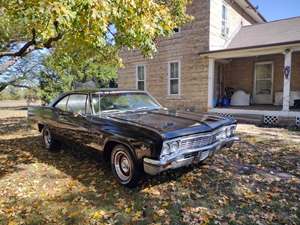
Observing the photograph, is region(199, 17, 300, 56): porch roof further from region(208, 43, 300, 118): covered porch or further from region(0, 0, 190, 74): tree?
region(0, 0, 190, 74): tree

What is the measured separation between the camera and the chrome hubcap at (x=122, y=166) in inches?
170

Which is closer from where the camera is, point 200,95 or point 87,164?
point 87,164

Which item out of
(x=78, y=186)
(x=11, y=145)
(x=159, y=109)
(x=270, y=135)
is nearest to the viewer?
(x=78, y=186)

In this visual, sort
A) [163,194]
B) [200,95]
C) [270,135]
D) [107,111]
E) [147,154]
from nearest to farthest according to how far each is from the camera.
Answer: [147,154] → [163,194] → [107,111] → [270,135] → [200,95]

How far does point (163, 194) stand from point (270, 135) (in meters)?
5.73

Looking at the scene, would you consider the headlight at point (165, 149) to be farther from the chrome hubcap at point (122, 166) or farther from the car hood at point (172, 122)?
the chrome hubcap at point (122, 166)

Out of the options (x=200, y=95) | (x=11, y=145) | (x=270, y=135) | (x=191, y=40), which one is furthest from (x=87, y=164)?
(x=191, y=40)

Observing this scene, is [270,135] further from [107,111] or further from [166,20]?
[107,111]

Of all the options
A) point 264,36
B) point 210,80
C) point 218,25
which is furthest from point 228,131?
point 264,36

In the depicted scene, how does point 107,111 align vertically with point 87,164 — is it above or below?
above

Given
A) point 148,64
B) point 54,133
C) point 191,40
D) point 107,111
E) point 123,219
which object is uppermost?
point 191,40

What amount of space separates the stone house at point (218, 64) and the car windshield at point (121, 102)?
278 inches

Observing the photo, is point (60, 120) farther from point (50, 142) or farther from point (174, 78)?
point (174, 78)

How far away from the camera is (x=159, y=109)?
18.2ft
